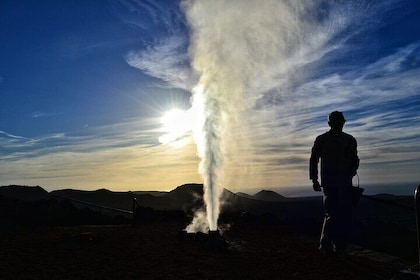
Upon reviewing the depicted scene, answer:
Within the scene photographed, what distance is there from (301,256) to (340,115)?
2971mm

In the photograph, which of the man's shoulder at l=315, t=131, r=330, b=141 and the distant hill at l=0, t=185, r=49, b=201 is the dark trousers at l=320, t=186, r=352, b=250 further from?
the distant hill at l=0, t=185, r=49, b=201

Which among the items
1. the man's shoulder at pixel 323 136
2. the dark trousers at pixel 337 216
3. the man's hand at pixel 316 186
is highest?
the man's shoulder at pixel 323 136

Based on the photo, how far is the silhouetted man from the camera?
7.73 meters

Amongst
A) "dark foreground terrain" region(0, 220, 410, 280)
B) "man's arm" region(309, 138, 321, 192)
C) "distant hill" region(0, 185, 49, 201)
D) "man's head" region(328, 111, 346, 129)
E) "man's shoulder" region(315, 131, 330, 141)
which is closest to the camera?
"dark foreground terrain" region(0, 220, 410, 280)

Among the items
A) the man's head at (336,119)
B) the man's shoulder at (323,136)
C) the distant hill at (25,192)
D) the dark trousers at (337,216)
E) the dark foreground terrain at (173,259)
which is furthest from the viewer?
the distant hill at (25,192)

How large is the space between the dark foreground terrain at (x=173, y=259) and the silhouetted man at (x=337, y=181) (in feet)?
1.42

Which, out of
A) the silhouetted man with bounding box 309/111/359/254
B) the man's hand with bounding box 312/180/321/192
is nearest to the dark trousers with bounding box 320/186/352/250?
the silhouetted man with bounding box 309/111/359/254

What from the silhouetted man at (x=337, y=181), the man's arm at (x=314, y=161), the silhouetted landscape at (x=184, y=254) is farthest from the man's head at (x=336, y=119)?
the silhouetted landscape at (x=184, y=254)

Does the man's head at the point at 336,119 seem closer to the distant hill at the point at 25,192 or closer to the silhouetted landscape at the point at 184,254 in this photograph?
the silhouetted landscape at the point at 184,254

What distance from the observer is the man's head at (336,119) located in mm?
7840

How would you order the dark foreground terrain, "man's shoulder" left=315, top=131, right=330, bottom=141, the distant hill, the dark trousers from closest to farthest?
the dark foreground terrain → the dark trousers → "man's shoulder" left=315, top=131, right=330, bottom=141 → the distant hill

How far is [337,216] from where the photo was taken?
7.75m

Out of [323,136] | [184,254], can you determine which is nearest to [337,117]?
[323,136]

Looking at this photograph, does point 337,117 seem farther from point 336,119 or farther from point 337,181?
point 337,181
